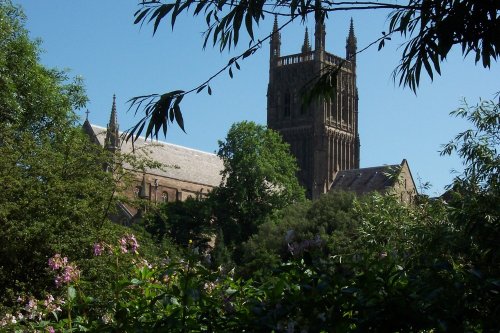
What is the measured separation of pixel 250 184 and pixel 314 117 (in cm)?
3685

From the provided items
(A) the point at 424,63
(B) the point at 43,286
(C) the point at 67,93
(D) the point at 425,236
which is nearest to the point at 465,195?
(D) the point at 425,236

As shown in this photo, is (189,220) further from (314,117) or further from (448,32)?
(448,32)

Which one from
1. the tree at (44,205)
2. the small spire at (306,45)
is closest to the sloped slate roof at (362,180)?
the small spire at (306,45)

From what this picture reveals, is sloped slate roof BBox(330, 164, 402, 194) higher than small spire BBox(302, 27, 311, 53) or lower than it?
lower

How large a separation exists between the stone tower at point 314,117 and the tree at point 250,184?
29.6 m

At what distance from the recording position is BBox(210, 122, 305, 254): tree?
171ft

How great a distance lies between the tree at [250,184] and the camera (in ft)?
171

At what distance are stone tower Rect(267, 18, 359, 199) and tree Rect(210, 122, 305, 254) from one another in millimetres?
29577

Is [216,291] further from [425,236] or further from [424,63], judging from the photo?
[425,236]

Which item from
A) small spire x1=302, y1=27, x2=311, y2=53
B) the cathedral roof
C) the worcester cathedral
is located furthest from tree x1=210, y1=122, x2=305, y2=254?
small spire x1=302, y1=27, x2=311, y2=53

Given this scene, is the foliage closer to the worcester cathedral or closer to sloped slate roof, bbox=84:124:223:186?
sloped slate roof, bbox=84:124:223:186

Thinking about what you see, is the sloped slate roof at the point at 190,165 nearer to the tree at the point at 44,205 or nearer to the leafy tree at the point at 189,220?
the leafy tree at the point at 189,220

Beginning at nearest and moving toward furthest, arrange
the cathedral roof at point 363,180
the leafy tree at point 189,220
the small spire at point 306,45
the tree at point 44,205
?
1. the tree at point 44,205
2. the leafy tree at point 189,220
3. the cathedral roof at point 363,180
4. the small spire at point 306,45

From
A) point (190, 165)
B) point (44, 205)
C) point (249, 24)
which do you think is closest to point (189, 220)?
point (190, 165)
